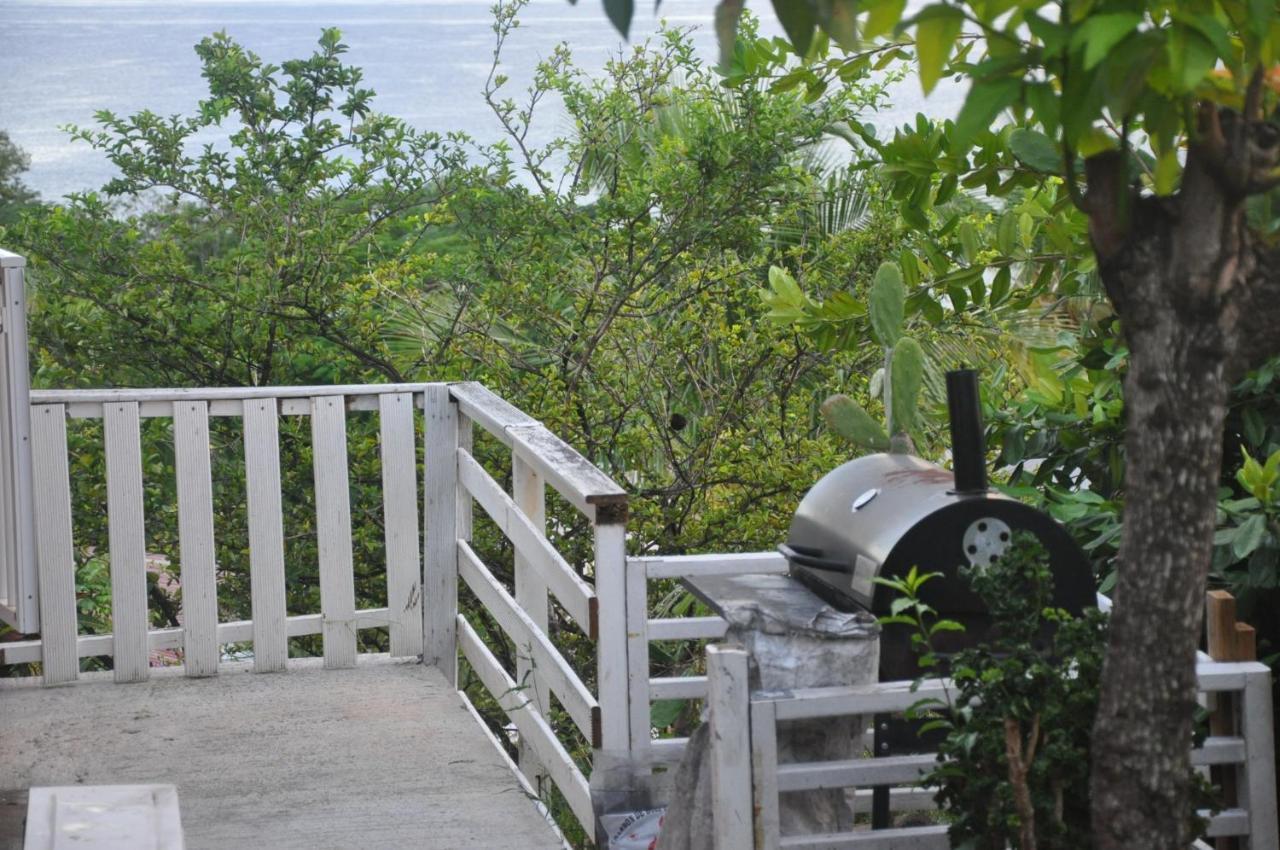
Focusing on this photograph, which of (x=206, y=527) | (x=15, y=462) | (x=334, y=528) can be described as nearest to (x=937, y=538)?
(x=15, y=462)

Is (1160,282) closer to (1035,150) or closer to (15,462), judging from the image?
(1035,150)

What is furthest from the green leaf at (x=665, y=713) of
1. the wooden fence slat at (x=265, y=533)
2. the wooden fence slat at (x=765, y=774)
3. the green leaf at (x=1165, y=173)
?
the green leaf at (x=1165, y=173)

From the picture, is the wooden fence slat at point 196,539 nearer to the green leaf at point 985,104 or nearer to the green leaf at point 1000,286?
the green leaf at point 1000,286

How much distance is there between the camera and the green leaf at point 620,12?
1.35m

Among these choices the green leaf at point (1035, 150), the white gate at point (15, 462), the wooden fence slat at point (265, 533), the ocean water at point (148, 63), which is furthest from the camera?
the ocean water at point (148, 63)

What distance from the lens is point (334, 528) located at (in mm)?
4883

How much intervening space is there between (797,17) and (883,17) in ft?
0.28

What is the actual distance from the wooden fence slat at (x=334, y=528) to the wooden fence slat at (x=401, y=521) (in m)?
0.13

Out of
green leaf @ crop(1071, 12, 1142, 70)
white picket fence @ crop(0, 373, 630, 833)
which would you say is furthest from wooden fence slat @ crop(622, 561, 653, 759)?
green leaf @ crop(1071, 12, 1142, 70)

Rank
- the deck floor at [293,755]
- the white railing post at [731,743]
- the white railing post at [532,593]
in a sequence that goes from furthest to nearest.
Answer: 1. the white railing post at [532,593]
2. the deck floor at [293,755]
3. the white railing post at [731,743]

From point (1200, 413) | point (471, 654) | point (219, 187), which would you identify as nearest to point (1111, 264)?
point (1200, 413)

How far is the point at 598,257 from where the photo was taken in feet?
22.2

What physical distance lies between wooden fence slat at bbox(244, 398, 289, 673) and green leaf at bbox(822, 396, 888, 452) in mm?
2058

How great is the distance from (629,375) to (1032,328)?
3028 mm
